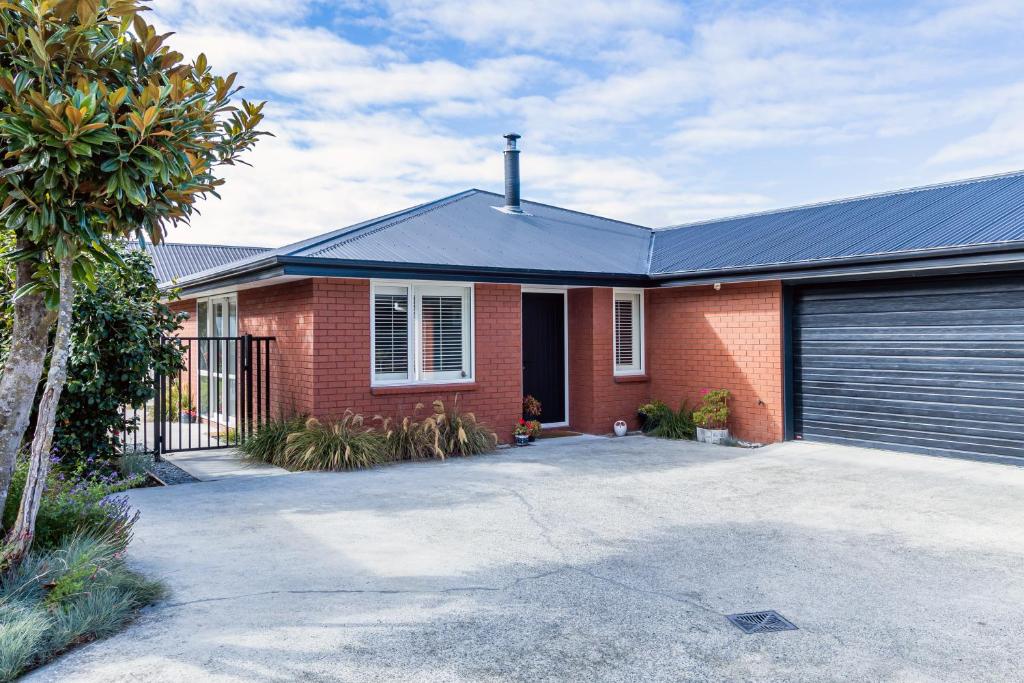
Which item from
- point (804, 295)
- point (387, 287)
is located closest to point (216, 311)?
point (387, 287)

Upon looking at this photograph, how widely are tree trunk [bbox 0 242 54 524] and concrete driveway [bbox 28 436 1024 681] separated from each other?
4.23 ft

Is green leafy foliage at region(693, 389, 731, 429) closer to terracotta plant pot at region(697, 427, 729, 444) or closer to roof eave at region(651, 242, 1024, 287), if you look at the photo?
terracotta plant pot at region(697, 427, 729, 444)

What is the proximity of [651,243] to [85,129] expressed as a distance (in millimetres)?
12560

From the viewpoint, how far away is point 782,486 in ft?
27.9

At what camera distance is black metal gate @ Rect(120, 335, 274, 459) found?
1048 cm

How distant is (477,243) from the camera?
12078mm

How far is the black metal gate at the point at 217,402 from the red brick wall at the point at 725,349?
6.81 meters

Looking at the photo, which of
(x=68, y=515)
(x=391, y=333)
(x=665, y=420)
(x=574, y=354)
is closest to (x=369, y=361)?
(x=391, y=333)

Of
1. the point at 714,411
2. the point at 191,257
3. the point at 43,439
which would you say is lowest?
the point at 714,411

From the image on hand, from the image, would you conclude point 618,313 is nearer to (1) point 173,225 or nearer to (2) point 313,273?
(2) point 313,273

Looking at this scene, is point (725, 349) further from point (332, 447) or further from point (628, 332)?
point (332, 447)

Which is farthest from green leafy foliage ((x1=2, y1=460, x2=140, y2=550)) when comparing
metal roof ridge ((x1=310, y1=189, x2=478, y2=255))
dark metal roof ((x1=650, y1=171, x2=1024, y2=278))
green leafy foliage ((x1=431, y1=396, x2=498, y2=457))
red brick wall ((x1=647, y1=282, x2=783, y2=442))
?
red brick wall ((x1=647, y1=282, x2=783, y2=442))

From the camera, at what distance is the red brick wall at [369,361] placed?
10.2 m

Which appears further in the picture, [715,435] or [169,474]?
[715,435]
